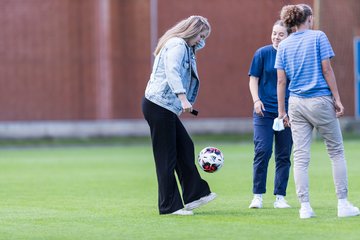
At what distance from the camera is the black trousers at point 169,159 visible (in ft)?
36.6

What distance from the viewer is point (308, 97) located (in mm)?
10406

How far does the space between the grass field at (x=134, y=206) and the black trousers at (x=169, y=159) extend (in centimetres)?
24

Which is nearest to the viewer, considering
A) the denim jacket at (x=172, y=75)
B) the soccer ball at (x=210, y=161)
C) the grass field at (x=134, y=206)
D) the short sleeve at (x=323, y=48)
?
the grass field at (x=134, y=206)

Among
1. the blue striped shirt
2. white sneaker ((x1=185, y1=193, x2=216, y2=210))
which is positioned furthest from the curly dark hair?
white sneaker ((x1=185, y1=193, x2=216, y2=210))

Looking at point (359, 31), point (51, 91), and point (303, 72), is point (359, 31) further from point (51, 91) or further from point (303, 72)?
point (303, 72)

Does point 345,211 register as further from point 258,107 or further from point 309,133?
point 258,107

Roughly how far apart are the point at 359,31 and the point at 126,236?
27513 millimetres

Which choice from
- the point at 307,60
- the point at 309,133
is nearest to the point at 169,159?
the point at 309,133

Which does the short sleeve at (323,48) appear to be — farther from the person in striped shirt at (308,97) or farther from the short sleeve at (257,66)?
the short sleeve at (257,66)

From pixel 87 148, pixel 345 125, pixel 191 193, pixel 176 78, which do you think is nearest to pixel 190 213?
pixel 191 193

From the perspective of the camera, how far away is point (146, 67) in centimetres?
3519

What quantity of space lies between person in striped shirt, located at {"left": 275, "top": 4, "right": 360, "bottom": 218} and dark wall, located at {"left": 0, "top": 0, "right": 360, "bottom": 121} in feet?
80.0

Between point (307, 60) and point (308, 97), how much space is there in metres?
0.37

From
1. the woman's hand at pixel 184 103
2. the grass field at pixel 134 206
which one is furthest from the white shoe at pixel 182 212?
the woman's hand at pixel 184 103
